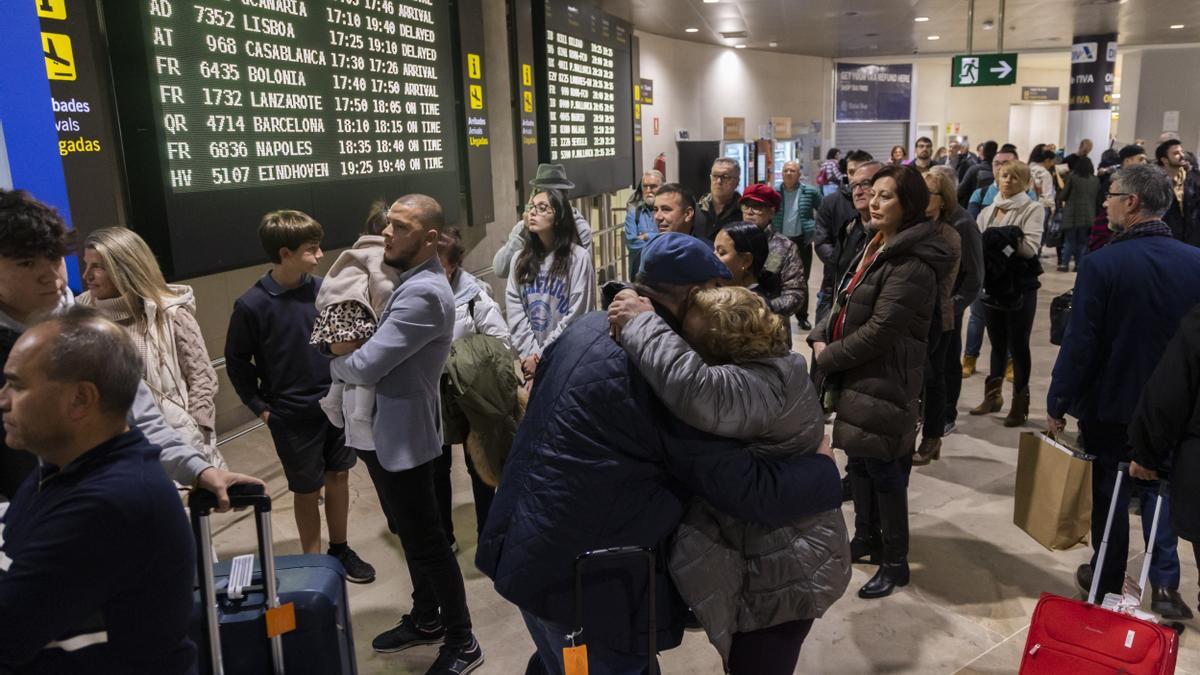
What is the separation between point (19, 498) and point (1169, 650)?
111 inches

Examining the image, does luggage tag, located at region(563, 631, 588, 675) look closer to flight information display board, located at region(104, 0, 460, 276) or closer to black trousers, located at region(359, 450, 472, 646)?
black trousers, located at region(359, 450, 472, 646)

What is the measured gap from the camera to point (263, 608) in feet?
6.46

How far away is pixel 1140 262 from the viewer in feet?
10.0

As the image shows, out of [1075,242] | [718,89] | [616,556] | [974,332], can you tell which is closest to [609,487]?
[616,556]

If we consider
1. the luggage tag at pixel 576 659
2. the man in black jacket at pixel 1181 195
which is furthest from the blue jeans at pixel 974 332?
the luggage tag at pixel 576 659

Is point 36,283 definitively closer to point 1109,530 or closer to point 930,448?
point 1109,530

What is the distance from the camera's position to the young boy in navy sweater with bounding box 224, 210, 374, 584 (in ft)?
11.0

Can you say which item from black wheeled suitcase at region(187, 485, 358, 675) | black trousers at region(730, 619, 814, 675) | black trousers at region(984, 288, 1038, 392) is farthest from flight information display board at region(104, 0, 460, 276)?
black trousers at region(984, 288, 1038, 392)

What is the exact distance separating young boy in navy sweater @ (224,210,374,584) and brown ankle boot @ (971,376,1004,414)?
440cm

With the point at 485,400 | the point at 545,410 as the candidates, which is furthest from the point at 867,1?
the point at 545,410

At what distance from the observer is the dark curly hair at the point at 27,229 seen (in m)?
2.11

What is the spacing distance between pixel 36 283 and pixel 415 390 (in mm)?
1089

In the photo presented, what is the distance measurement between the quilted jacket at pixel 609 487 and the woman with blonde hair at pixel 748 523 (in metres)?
0.05

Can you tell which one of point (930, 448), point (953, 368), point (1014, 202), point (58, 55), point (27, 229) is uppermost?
point (58, 55)
